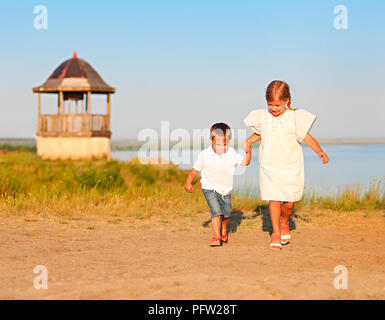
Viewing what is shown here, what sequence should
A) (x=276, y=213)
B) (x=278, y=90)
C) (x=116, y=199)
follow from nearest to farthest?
(x=278, y=90), (x=276, y=213), (x=116, y=199)

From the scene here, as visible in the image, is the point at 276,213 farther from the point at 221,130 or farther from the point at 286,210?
the point at 221,130

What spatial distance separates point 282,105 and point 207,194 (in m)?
1.41

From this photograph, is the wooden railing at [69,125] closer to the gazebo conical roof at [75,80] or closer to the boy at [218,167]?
the gazebo conical roof at [75,80]

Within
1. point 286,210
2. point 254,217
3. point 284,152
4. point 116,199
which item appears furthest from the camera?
point 116,199

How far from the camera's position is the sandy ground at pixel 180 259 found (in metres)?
4.23

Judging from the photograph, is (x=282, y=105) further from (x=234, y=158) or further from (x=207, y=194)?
(x=207, y=194)

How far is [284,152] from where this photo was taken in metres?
6.25

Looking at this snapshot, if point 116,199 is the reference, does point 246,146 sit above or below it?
above

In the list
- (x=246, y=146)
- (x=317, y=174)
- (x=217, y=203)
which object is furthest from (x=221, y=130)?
(x=317, y=174)

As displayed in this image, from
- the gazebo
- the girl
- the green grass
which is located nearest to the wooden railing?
the gazebo

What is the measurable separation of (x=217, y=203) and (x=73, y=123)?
61.1 feet

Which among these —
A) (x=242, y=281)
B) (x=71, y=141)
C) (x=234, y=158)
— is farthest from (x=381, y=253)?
(x=71, y=141)

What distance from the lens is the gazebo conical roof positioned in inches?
948

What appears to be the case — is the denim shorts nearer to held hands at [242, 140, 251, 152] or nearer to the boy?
the boy
